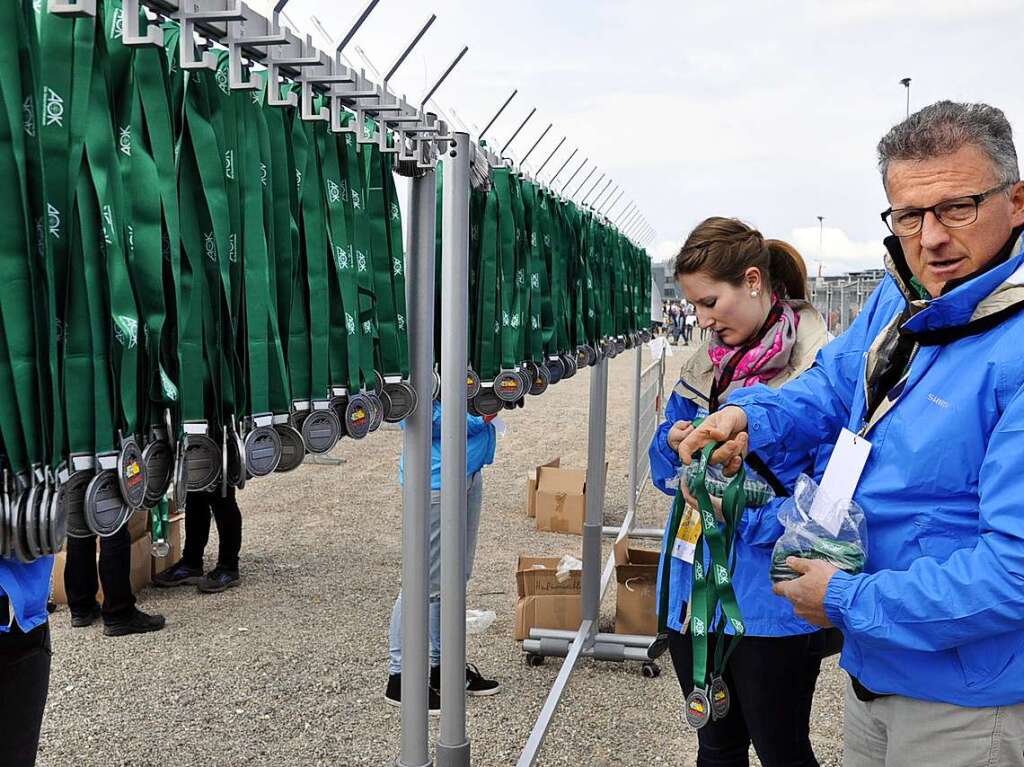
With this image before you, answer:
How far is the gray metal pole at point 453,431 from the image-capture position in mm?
2164

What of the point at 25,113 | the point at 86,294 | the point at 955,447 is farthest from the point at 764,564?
the point at 25,113

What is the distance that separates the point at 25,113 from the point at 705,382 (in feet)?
5.62

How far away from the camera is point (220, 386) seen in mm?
1452

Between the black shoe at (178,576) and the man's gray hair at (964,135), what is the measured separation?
5066 mm

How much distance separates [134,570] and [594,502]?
273 centimetres

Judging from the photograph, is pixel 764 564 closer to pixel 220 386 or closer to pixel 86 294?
pixel 220 386

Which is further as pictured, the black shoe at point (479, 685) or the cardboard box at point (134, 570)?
the cardboard box at point (134, 570)

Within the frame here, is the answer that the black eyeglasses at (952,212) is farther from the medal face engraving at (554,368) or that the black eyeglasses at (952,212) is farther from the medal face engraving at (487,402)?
the medal face engraving at (554,368)

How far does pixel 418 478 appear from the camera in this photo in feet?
7.19

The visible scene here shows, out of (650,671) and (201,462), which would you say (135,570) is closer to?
(650,671)

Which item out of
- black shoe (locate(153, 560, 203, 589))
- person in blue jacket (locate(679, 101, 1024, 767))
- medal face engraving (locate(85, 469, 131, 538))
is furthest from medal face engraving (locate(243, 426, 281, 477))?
black shoe (locate(153, 560, 203, 589))

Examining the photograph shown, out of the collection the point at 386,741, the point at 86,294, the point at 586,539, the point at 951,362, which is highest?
the point at 86,294

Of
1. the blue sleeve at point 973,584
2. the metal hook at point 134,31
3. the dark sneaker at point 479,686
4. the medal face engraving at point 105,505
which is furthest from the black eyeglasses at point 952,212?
the dark sneaker at point 479,686

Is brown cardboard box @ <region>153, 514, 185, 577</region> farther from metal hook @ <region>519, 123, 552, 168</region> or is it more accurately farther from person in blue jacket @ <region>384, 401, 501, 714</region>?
metal hook @ <region>519, 123, 552, 168</region>
